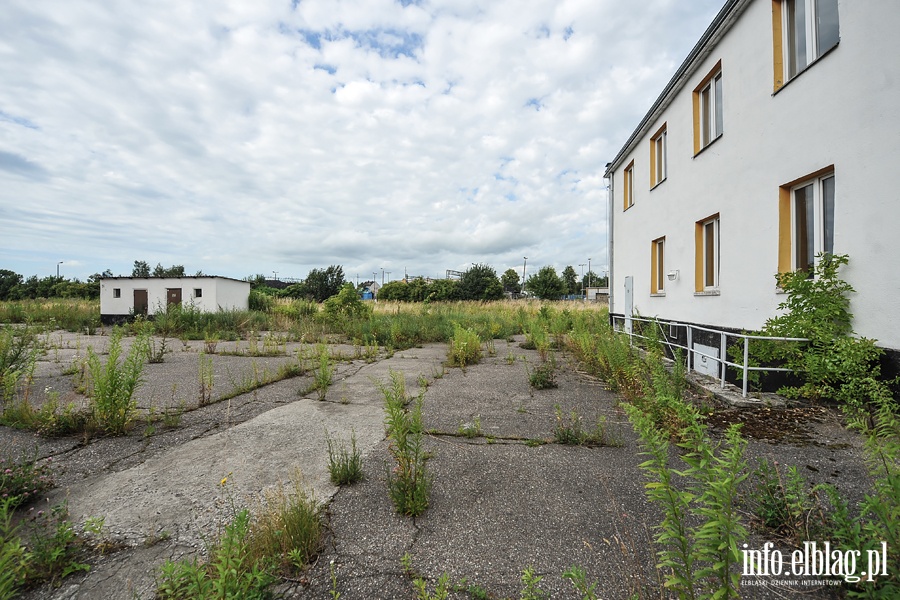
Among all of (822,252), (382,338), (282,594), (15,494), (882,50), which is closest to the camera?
(282,594)

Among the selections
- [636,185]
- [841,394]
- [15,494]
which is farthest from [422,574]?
[636,185]

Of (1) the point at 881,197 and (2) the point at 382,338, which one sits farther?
(2) the point at 382,338

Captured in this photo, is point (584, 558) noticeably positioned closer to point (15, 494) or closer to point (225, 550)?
point (225, 550)

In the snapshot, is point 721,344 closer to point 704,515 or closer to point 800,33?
point 800,33

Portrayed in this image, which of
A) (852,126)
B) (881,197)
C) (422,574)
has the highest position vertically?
(852,126)

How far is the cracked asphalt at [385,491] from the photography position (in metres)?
1.95

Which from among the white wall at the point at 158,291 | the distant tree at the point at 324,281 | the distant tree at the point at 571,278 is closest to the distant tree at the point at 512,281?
the distant tree at the point at 571,278

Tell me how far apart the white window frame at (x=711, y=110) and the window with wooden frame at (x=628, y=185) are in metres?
4.34

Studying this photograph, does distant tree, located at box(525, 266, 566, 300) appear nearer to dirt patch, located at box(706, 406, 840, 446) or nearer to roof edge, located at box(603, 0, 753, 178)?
roof edge, located at box(603, 0, 753, 178)

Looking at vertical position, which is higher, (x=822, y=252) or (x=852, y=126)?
(x=852, y=126)

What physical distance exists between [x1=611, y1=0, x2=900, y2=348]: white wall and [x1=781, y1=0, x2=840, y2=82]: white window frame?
0.56 ft

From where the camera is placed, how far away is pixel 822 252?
4.89 m

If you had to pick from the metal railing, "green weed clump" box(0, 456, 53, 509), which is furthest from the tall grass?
the metal railing

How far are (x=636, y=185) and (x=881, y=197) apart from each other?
7702 mm
